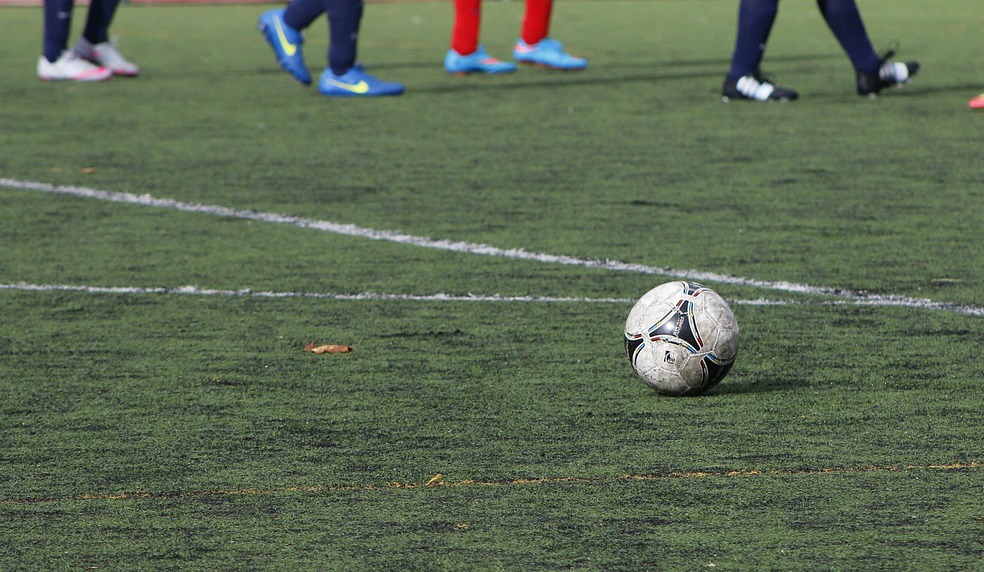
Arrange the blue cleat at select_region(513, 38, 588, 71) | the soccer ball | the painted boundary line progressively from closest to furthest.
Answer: the painted boundary line → the soccer ball → the blue cleat at select_region(513, 38, 588, 71)

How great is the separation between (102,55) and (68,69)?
18.9 inches

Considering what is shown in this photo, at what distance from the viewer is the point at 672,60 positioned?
1331cm

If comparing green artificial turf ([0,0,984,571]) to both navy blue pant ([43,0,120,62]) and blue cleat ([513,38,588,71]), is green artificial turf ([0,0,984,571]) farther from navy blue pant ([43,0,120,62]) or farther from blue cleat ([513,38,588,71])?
blue cleat ([513,38,588,71])

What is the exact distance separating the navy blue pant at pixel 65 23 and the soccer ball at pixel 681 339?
7.69m

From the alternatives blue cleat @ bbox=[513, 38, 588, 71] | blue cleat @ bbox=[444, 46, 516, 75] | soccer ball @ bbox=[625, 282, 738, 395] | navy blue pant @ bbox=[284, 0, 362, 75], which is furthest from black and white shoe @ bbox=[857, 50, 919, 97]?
soccer ball @ bbox=[625, 282, 738, 395]

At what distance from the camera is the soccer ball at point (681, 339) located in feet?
13.7

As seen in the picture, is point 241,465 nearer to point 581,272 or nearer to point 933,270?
point 581,272

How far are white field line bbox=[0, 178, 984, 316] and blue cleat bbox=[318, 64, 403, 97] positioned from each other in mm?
3533

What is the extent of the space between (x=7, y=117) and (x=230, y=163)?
2365mm

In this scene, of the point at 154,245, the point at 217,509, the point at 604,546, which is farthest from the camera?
the point at 154,245

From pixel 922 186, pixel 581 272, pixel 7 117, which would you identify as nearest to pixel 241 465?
pixel 581 272

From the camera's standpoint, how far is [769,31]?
9664 mm

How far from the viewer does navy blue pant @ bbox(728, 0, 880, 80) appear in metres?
9.72

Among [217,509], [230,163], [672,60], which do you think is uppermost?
[217,509]
